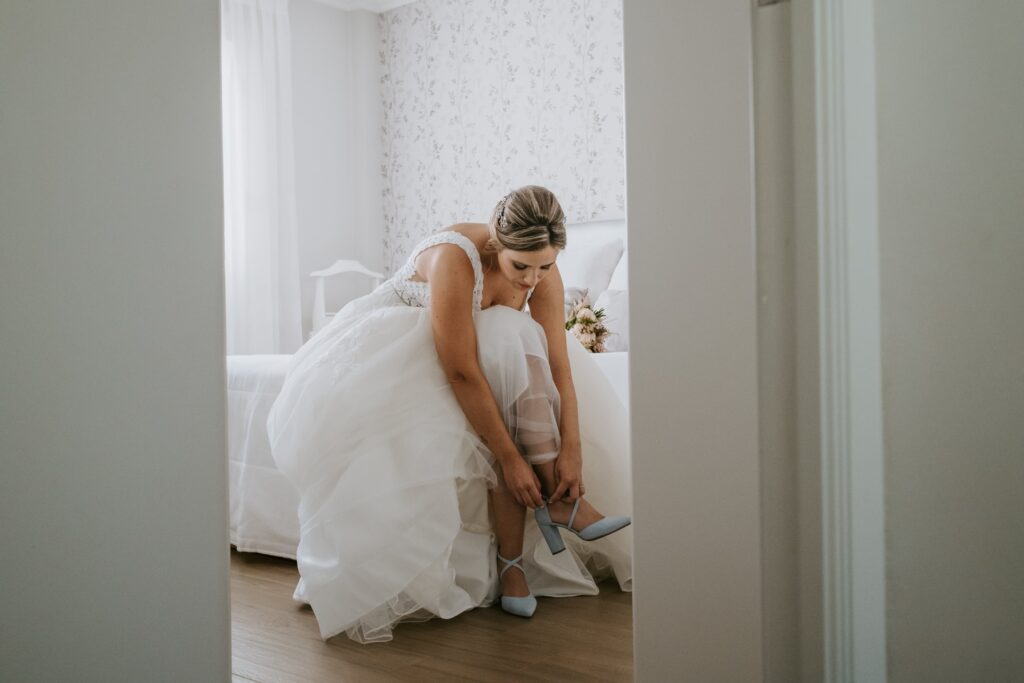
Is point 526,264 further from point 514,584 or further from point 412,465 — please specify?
point 514,584

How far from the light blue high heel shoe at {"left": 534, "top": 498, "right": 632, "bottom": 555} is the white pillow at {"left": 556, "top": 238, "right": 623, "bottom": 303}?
1697 millimetres

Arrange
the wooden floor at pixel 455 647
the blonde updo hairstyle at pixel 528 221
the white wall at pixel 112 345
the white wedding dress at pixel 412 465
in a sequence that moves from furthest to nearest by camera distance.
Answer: the blonde updo hairstyle at pixel 528 221
the white wedding dress at pixel 412 465
the wooden floor at pixel 455 647
the white wall at pixel 112 345

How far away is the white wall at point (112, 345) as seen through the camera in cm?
53

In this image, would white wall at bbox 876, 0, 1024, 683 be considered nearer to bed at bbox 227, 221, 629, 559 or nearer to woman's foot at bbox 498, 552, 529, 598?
woman's foot at bbox 498, 552, 529, 598

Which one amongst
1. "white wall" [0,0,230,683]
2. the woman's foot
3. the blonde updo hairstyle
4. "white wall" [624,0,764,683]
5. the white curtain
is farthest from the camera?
the white curtain

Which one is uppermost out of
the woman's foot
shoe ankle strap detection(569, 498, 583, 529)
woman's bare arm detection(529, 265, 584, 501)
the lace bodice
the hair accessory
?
the hair accessory

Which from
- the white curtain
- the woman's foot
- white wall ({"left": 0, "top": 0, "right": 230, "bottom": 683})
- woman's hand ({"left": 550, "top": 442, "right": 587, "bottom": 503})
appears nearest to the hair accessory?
woman's hand ({"left": 550, "top": 442, "right": 587, "bottom": 503})

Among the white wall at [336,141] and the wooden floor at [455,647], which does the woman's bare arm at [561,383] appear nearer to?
the wooden floor at [455,647]

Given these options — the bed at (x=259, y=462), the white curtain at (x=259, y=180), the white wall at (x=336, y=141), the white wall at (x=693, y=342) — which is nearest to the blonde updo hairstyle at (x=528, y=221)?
the bed at (x=259, y=462)

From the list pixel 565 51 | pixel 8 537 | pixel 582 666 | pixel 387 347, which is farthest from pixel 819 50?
pixel 565 51

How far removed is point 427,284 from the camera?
2240 mm

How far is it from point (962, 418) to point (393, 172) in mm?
4585

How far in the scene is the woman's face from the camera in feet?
6.64

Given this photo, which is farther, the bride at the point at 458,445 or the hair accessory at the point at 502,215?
the hair accessory at the point at 502,215
